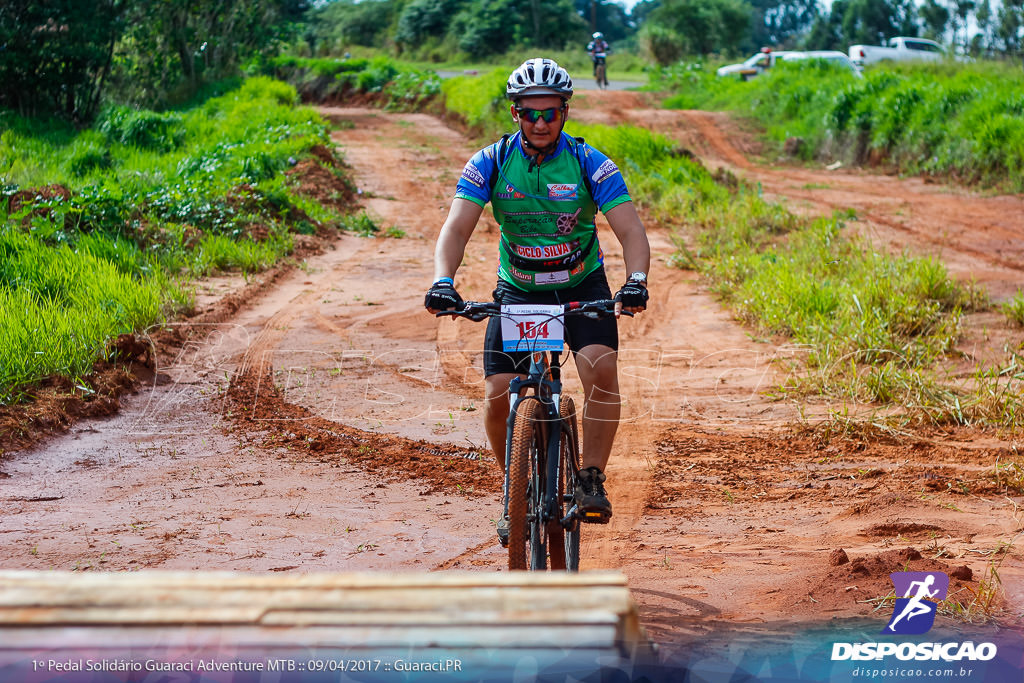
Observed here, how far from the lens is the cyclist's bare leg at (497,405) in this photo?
12.1ft

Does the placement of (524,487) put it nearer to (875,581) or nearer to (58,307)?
(875,581)

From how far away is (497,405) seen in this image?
3.76 meters

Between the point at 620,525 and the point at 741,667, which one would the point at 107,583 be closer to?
the point at 741,667

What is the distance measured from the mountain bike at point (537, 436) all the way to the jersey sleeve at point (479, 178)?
590mm

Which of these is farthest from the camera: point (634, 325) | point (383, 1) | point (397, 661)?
point (383, 1)

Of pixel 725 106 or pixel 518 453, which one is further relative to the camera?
pixel 725 106

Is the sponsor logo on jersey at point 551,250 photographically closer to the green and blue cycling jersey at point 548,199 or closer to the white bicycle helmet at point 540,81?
the green and blue cycling jersey at point 548,199

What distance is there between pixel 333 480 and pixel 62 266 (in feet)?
13.1

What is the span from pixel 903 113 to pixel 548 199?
15172mm

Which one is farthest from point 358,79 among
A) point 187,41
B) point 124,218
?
point 124,218

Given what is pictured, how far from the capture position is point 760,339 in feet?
25.1

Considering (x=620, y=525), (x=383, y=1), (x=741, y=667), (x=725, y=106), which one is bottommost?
(x=620, y=525)

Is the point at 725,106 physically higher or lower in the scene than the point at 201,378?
higher

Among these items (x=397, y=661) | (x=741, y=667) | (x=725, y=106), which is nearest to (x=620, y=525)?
(x=741, y=667)
